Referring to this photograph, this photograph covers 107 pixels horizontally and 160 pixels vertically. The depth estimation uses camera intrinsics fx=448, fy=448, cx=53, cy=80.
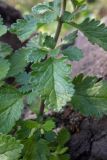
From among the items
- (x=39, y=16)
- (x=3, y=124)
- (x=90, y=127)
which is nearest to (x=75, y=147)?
(x=90, y=127)

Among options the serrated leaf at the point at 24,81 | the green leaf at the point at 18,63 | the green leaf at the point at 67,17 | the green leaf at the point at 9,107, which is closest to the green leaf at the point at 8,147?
the green leaf at the point at 9,107

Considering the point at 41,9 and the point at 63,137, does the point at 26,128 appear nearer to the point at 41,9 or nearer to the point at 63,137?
the point at 63,137

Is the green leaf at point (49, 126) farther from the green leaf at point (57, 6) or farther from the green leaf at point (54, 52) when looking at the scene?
the green leaf at point (57, 6)

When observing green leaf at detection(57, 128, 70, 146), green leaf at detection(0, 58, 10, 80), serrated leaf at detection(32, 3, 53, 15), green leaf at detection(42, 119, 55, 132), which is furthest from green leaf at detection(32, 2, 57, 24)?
green leaf at detection(57, 128, 70, 146)

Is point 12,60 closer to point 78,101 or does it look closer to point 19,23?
point 19,23

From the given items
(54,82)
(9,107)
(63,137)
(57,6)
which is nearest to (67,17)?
(57,6)

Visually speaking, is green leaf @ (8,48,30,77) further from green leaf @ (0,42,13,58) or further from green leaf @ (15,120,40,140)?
green leaf @ (15,120,40,140)
